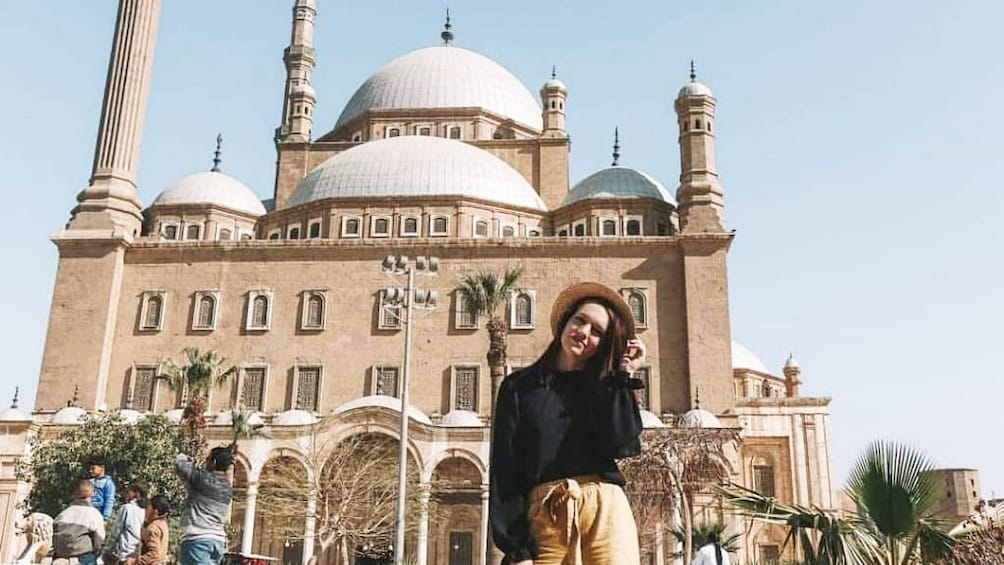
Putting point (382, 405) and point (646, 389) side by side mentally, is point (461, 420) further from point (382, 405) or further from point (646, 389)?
point (646, 389)

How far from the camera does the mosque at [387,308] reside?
86.1ft

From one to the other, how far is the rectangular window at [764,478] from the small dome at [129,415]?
19.5m

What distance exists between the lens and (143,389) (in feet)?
93.4

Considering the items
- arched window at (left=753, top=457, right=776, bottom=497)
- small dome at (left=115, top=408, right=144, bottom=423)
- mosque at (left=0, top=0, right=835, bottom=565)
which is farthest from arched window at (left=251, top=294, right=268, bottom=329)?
arched window at (left=753, top=457, right=776, bottom=497)

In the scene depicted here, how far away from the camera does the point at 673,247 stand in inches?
1158

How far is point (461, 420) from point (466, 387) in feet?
9.62

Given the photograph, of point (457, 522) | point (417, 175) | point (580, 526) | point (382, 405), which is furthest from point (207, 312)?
point (580, 526)

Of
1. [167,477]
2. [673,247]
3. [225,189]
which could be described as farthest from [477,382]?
[225,189]

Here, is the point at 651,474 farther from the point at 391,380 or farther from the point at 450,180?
the point at 450,180

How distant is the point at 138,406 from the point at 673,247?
56.2 ft

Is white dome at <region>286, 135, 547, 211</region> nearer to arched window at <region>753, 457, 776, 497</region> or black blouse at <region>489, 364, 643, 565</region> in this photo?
arched window at <region>753, 457, 776, 497</region>

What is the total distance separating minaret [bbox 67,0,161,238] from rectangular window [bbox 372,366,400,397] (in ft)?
31.0

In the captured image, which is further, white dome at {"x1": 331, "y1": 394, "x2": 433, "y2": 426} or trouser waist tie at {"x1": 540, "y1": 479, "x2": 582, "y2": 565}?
white dome at {"x1": 331, "y1": 394, "x2": 433, "y2": 426}

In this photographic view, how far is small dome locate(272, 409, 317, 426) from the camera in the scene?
82.3 ft
